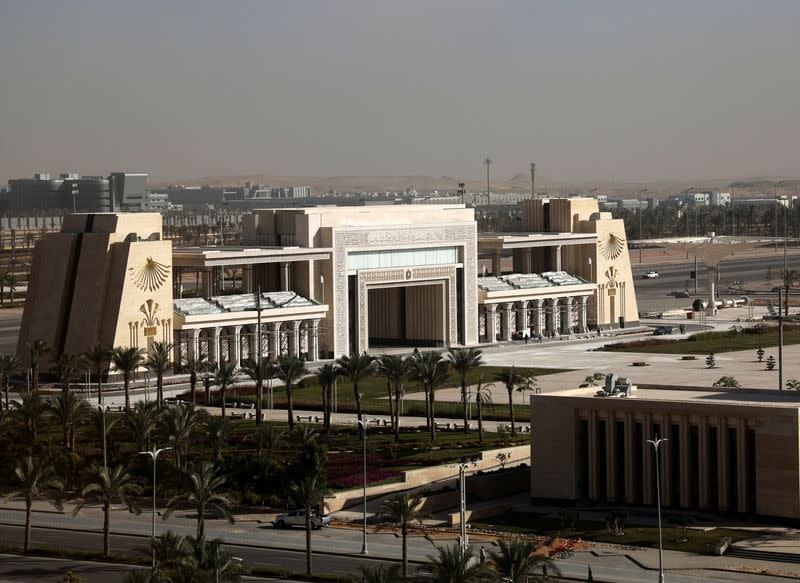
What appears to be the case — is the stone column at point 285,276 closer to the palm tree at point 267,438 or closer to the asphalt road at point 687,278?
the palm tree at point 267,438

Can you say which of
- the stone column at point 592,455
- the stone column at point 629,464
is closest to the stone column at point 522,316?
the stone column at point 592,455

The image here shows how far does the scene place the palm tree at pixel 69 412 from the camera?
58375 millimetres

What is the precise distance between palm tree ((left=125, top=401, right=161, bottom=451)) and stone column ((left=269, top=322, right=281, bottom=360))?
1276 inches

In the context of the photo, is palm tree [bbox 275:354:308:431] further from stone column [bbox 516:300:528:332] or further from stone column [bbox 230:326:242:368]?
stone column [bbox 516:300:528:332]

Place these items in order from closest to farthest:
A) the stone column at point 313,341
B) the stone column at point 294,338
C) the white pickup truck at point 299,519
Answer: the white pickup truck at point 299,519 < the stone column at point 294,338 < the stone column at point 313,341

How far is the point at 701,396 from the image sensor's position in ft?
182

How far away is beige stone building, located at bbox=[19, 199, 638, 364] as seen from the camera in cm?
8256

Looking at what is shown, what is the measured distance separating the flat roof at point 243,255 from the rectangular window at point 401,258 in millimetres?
2596

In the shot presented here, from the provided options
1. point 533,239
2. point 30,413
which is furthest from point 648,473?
point 533,239

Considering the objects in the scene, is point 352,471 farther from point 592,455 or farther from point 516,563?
point 516,563

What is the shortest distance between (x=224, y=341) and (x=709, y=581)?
156ft

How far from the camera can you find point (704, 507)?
5075cm

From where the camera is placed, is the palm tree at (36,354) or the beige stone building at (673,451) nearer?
the beige stone building at (673,451)

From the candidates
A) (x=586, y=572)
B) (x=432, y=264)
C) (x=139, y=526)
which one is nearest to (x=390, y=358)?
(x=139, y=526)
